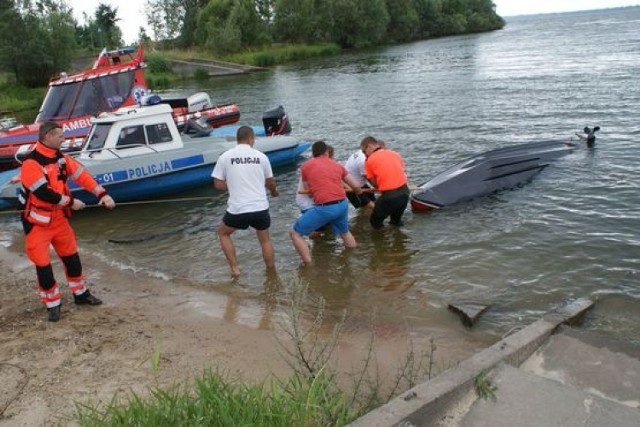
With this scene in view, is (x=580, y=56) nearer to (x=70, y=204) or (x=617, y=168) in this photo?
(x=617, y=168)

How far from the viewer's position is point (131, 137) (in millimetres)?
11281

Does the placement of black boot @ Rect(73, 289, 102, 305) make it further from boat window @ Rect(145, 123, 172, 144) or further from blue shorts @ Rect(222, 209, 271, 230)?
boat window @ Rect(145, 123, 172, 144)

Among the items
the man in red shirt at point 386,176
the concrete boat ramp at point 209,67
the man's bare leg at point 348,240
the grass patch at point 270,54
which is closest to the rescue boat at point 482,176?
the man in red shirt at point 386,176

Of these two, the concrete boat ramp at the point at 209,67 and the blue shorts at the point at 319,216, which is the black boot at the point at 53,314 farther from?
the concrete boat ramp at the point at 209,67

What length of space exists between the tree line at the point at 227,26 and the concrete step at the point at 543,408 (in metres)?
38.9

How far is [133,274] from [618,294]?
6150 millimetres

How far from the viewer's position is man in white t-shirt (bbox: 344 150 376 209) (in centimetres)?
909

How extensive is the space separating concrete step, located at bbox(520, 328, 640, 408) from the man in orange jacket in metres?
4.67

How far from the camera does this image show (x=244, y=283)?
727 centimetres

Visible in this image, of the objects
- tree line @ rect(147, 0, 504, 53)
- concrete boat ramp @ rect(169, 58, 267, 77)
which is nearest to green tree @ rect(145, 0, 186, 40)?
tree line @ rect(147, 0, 504, 53)

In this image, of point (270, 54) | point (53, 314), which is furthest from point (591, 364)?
point (270, 54)

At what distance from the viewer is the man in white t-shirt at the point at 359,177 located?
909 cm

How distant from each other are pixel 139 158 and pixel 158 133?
770 mm

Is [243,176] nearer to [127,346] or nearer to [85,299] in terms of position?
[85,299]
